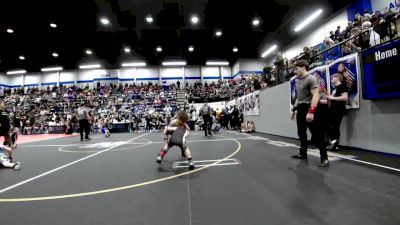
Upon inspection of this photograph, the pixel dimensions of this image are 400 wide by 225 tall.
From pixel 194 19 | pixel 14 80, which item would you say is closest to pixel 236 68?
pixel 194 19

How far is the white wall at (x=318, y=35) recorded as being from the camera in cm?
1612

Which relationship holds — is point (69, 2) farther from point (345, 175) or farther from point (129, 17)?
point (345, 175)

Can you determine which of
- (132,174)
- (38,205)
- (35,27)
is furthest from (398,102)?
(35,27)

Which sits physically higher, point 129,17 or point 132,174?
point 129,17

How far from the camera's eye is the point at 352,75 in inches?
237

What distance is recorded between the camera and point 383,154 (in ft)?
17.0

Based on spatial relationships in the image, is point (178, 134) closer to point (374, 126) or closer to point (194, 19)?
point (374, 126)

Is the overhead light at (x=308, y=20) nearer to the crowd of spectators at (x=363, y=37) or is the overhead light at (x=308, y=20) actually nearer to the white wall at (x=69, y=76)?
the crowd of spectators at (x=363, y=37)

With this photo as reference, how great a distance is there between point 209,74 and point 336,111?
29415 millimetres

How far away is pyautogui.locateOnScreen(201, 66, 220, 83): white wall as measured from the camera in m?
34.9

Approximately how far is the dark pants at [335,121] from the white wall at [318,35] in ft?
40.6

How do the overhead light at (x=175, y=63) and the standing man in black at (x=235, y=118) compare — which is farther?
the overhead light at (x=175, y=63)

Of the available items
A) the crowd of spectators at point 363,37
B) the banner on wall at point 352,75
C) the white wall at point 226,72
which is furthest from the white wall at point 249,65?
the banner on wall at point 352,75

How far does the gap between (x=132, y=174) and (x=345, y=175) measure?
10.5ft
